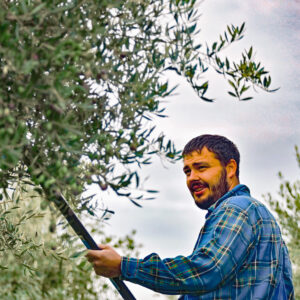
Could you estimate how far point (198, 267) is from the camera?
4.17 m

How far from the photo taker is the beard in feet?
16.9

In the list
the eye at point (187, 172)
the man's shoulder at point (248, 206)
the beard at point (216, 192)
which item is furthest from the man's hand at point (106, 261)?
the eye at point (187, 172)

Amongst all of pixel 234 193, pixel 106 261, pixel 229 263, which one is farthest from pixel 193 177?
pixel 106 261

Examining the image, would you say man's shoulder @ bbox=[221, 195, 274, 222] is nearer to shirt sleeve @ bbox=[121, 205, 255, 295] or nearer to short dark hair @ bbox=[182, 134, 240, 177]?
shirt sleeve @ bbox=[121, 205, 255, 295]

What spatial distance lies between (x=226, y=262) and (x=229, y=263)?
0.03 m

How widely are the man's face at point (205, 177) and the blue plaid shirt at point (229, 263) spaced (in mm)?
434

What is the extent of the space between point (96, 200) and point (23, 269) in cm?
118

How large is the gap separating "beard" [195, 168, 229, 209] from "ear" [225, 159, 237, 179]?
0.36 ft

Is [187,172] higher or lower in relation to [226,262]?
higher

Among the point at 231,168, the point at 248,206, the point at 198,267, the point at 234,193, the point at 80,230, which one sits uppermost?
the point at 231,168

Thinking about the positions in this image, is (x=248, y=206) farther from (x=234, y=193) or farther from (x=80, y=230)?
(x=80, y=230)

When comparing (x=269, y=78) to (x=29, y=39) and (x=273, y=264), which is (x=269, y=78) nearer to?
(x=273, y=264)

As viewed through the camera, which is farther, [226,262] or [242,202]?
[242,202]

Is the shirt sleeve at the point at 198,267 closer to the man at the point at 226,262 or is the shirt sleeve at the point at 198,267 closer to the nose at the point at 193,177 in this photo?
the man at the point at 226,262
